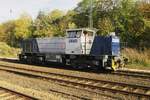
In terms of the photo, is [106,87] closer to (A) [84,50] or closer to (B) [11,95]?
(B) [11,95]

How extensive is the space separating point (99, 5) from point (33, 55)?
831 inches

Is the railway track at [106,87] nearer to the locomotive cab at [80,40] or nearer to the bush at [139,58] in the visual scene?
the locomotive cab at [80,40]

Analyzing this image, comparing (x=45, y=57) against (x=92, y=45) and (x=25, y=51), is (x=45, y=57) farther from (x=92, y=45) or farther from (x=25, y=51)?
(x=92, y=45)

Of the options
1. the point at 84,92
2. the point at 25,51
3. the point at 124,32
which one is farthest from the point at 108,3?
the point at 84,92

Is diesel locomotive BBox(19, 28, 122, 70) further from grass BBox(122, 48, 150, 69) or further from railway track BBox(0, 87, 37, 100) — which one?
railway track BBox(0, 87, 37, 100)

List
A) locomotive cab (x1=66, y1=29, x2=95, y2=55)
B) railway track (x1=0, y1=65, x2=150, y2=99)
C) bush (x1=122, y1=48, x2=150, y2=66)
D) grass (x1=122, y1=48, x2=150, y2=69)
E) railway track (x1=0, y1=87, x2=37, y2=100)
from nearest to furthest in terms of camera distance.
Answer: railway track (x1=0, y1=87, x2=37, y2=100) → railway track (x1=0, y1=65, x2=150, y2=99) → locomotive cab (x1=66, y1=29, x2=95, y2=55) → grass (x1=122, y1=48, x2=150, y2=69) → bush (x1=122, y1=48, x2=150, y2=66)

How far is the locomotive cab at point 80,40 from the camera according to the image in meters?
21.4

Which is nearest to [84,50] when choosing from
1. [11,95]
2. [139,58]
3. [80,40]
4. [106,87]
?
[80,40]

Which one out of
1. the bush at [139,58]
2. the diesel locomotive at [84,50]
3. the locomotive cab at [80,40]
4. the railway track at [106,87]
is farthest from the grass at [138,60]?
the railway track at [106,87]

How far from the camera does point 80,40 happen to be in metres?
21.5

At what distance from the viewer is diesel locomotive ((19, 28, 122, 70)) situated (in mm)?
20219

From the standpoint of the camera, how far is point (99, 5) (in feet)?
151

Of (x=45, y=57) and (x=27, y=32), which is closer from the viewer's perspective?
(x=45, y=57)

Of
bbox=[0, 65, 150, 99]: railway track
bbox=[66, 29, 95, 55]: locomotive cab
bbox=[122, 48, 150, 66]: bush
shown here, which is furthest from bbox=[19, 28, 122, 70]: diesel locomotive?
bbox=[122, 48, 150, 66]: bush
